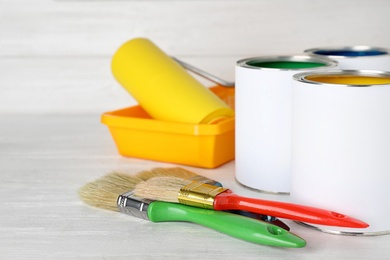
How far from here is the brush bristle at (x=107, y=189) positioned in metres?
0.75

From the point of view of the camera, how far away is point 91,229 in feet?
2.26

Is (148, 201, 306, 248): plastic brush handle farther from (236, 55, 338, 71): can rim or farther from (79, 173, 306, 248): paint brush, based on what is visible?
(236, 55, 338, 71): can rim

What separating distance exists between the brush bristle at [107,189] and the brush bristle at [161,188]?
0.04m

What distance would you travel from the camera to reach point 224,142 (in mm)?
905

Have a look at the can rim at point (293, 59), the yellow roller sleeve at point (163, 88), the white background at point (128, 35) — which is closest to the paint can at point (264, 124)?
the can rim at point (293, 59)

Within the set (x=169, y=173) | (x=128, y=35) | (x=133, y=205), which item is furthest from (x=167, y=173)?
(x=128, y=35)

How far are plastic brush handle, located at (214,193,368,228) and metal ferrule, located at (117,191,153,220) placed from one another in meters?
0.09

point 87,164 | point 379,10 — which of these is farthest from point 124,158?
point 379,10

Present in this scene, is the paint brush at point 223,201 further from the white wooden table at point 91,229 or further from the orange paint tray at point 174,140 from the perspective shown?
the orange paint tray at point 174,140

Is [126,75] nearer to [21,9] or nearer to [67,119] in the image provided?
[67,119]

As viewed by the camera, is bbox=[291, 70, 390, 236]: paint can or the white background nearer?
bbox=[291, 70, 390, 236]: paint can

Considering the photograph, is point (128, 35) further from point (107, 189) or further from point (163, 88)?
point (107, 189)

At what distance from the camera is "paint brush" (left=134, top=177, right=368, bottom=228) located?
629 mm

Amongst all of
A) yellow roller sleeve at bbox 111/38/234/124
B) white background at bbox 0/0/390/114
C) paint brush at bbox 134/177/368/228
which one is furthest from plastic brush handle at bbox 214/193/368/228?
white background at bbox 0/0/390/114
